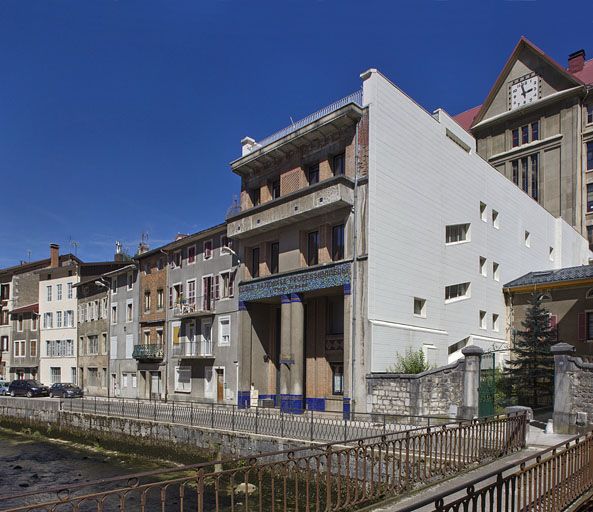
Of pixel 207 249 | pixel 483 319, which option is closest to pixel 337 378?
pixel 483 319

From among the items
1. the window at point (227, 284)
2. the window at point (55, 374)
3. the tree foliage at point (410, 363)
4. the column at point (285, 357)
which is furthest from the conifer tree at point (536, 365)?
the window at point (55, 374)

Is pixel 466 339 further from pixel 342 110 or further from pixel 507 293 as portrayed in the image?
pixel 342 110

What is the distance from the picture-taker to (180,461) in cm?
2130

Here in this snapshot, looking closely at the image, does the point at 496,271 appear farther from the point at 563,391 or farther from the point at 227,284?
the point at 563,391

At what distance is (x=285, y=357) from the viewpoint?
88.3ft

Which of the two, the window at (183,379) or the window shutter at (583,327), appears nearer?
the window shutter at (583,327)

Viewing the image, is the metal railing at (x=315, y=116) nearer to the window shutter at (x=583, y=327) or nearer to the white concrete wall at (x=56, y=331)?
the window shutter at (x=583, y=327)

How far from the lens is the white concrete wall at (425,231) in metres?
24.8

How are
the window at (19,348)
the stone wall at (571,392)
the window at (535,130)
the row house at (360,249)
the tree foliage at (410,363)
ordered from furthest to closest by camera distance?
the window at (19,348)
the window at (535,130)
the row house at (360,249)
the tree foliage at (410,363)
the stone wall at (571,392)

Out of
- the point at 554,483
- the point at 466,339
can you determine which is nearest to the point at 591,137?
the point at 466,339

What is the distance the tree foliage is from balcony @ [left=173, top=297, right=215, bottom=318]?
1288 centimetres

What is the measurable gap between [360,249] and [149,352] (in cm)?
2001

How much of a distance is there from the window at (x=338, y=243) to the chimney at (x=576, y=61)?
3412 cm

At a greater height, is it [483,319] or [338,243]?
[338,243]
